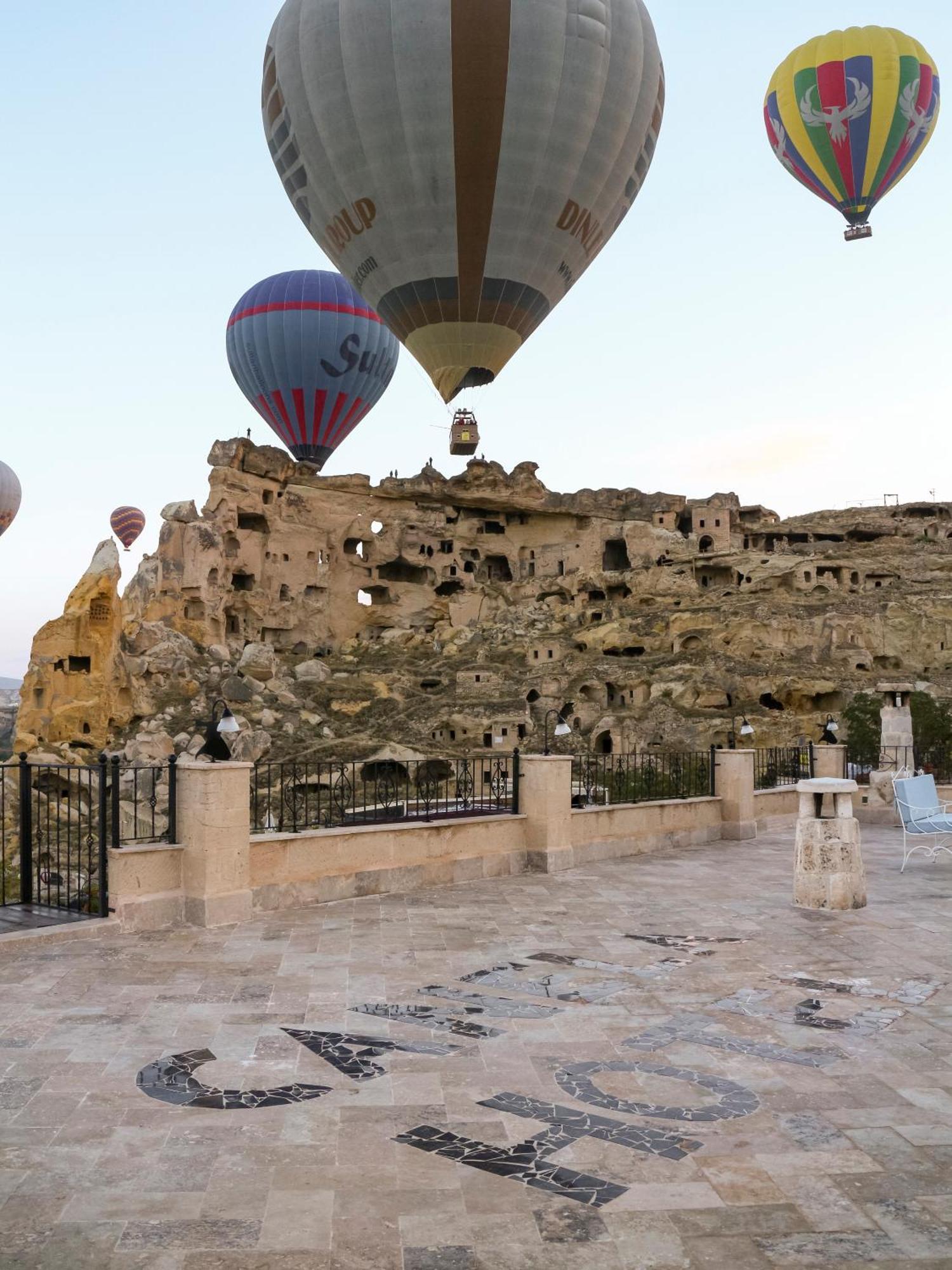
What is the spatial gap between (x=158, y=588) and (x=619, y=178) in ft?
137

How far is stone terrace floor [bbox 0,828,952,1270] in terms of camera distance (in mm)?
4090

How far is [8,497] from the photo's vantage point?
59375mm

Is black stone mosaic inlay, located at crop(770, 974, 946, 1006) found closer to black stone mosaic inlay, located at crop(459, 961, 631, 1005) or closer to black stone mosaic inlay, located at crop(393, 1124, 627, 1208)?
black stone mosaic inlay, located at crop(459, 961, 631, 1005)

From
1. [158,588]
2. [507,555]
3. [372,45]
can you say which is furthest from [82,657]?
[372,45]

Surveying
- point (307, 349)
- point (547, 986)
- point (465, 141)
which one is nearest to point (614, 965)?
point (547, 986)

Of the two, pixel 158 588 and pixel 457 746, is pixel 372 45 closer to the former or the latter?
pixel 457 746

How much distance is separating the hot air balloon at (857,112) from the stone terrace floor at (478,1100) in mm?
31293

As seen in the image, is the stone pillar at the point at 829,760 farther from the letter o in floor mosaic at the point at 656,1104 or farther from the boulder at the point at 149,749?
the boulder at the point at 149,749

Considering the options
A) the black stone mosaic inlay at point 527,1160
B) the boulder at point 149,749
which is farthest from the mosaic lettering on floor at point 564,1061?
the boulder at point 149,749

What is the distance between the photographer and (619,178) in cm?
2305

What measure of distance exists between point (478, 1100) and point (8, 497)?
2399 inches

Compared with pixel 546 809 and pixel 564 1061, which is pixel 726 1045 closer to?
pixel 564 1061

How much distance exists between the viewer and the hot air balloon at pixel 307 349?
178ft

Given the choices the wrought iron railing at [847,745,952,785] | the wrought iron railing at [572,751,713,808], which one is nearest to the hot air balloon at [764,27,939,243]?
the wrought iron railing at [847,745,952,785]
